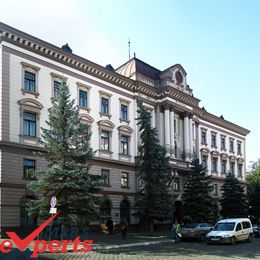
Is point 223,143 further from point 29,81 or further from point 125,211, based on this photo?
point 29,81

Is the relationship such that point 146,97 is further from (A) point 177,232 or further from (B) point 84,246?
(B) point 84,246

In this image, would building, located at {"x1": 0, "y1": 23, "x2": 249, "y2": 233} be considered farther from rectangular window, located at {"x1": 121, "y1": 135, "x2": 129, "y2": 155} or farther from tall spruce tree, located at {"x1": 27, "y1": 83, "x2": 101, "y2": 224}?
tall spruce tree, located at {"x1": 27, "y1": 83, "x2": 101, "y2": 224}

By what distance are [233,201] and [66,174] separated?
101 ft

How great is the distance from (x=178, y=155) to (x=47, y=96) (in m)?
19.3

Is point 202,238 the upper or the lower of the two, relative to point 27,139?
lower

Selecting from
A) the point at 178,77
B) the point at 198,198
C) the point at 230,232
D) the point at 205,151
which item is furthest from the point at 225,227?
the point at 205,151

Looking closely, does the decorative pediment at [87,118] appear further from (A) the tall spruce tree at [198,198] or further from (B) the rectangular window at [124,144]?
(A) the tall spruce tree at [198,198]

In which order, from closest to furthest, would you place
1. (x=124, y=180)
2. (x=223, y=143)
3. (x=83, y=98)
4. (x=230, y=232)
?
(x=230, y=232) → (x=83, y=98) → (x=124, y=180) → (x=223, y=143)

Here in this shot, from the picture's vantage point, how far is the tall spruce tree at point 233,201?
47438 millimetres

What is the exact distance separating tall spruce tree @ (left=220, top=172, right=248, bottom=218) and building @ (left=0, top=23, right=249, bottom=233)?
4330mm

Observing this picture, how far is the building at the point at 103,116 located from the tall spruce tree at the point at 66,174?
7.33ft

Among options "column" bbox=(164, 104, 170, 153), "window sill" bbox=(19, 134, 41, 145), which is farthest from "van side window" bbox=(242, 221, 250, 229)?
"column" bbox=(164, 104, 170, 153)

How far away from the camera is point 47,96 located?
31.3m

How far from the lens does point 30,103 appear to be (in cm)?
2980
